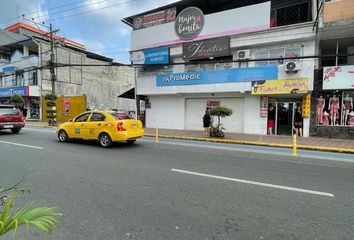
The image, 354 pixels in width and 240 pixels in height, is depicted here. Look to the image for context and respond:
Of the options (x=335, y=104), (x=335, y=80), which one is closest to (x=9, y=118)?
(x=335, y=80)

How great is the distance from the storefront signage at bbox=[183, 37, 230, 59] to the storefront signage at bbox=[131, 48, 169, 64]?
174 centimetres

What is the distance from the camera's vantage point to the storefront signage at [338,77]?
1274 centimetres

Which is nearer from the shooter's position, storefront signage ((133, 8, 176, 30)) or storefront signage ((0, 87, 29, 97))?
storefront signage ((133, 8, 176, 30))

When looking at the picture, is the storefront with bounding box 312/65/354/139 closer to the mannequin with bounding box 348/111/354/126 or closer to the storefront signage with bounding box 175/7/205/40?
the mannequin with bounding box 348/111/354/126

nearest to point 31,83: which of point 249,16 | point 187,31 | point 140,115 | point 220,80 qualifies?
point 140,115

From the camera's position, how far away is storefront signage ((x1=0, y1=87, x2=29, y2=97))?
26.6 meters

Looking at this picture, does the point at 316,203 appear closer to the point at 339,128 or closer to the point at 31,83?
the point at 339,128

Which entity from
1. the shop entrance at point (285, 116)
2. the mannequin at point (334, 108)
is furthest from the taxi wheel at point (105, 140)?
the mannequin at point (334, 108)

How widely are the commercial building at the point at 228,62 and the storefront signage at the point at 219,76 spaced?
59mm

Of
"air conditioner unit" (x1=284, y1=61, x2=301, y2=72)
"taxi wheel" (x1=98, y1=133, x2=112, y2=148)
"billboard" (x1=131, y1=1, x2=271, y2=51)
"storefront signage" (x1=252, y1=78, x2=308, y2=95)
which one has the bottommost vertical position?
"taxi wheel" (x1=98, y1=133, x2=112, y2=148)

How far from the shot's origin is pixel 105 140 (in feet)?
31.4

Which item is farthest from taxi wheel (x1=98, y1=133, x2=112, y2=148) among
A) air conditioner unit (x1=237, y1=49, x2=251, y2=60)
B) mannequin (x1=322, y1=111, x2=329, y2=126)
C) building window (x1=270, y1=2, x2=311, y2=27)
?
building window (x1=270, y1=2, x2=311, y2=27)

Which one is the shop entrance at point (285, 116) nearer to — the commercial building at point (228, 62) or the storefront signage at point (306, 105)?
the commercial building at point (228, 62)

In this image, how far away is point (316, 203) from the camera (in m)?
4.12
